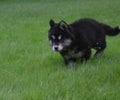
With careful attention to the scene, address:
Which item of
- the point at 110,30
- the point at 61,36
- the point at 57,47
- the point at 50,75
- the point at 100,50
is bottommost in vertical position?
the point at 100,50

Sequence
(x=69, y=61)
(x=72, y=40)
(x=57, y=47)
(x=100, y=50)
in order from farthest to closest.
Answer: (x=100, y=50) < (x=69, y=61) < (x=72, y=40) < (x=57, y=47)

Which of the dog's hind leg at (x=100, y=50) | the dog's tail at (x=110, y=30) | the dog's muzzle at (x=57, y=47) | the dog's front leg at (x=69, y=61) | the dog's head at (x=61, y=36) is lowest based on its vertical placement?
the dog's hind leg at (x=100, y=50)

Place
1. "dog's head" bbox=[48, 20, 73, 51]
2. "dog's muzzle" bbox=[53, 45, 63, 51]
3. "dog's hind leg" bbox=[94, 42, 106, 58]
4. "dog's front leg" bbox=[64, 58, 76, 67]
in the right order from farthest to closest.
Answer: "dog's hind leg" bbox=[94, 42, 106, 58], "dog's front leg" bbox=[64, 58, 76, 67], "dog's head" bbox=[48, 20, 73, 51], "dog's muzzle" bbox=[53, 45, 63, 51]

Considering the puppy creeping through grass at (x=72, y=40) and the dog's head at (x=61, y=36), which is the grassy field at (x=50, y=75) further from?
the dog's head at (x=61, y=36)

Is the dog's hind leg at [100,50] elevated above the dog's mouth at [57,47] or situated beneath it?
situated beneath

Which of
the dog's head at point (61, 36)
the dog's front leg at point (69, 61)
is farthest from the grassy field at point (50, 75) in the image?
the dog's head at point (61, 36)

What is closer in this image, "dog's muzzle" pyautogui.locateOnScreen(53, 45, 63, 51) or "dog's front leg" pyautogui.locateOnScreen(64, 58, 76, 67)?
"dog's muzzle" pyautogui.locateOnScreen(53, 45, 63, 51)

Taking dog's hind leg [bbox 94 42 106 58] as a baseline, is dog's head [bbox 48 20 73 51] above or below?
above

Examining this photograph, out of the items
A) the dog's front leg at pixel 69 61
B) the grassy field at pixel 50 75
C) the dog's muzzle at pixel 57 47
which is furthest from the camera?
the dog's front leg at pixel 69 61

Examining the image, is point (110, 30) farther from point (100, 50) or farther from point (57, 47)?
point (57, 47)

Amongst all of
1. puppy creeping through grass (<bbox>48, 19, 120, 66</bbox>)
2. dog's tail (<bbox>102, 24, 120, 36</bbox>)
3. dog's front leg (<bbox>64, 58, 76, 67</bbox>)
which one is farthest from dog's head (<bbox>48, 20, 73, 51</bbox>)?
dog's tail (<bbox>102, 24, 120, 36</bbox>)

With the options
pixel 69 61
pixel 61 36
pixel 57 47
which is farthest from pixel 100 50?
pixel 57 47

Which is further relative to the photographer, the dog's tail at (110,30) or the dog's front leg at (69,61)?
the dog's tail at (110,30)

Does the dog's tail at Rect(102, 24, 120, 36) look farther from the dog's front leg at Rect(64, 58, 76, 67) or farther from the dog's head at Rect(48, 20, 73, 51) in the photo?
the dog's head at Rect(48, 20, 73, 51)
